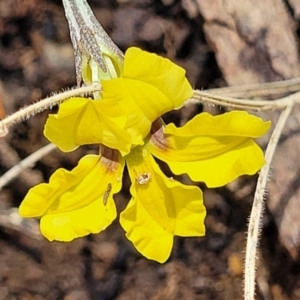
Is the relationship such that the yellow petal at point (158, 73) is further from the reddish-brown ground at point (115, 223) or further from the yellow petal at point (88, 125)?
the reddish-brown ground at point (115, 223)

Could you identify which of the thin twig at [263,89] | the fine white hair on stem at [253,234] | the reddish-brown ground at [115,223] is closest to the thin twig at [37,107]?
the fine white hair on stem at [253,234]

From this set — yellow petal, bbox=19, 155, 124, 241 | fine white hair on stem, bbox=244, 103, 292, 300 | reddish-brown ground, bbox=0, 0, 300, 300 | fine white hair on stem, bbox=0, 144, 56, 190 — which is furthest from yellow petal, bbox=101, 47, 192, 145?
reddish-brown ground, bbox=0, 0, 300, 300

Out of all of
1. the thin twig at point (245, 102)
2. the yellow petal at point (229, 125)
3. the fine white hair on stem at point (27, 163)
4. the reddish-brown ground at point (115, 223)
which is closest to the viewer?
the yellow petal at point (229, 125)

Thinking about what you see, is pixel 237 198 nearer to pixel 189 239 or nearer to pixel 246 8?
pixel 189 239

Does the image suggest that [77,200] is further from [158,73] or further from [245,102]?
[245,102]

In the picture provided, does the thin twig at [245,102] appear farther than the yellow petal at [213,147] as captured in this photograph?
Yes

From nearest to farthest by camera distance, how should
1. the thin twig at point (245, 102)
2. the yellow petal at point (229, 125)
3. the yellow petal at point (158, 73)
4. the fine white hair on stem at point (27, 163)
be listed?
the yellow petal at point (158, 73)
the yellow petal at point (229, 125)
the thin twig at point (245, 102)
the fine white hair on stem at point (27, 163)

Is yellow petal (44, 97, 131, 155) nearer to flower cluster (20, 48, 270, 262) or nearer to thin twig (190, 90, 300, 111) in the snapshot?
flower cluster (20, 48, 270, 262)

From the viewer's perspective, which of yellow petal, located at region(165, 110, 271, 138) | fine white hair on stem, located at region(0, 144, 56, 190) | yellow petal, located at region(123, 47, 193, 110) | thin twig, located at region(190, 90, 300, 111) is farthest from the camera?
fine white hair on stem, located at region(0, 144, 56, 190)

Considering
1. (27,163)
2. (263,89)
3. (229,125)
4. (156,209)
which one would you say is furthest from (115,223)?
(229,125)
